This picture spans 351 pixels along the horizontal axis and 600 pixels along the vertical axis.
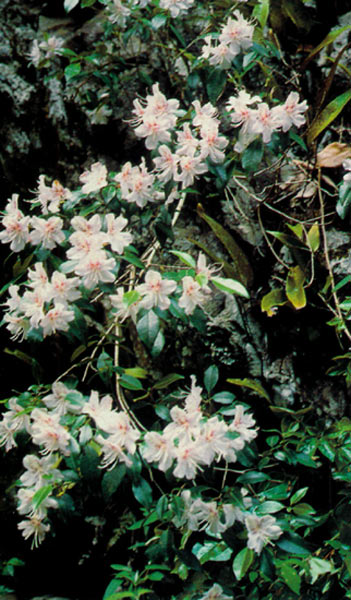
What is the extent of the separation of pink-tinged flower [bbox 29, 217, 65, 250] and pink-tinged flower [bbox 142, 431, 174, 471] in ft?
1.87

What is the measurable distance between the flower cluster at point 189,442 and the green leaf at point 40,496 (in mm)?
249

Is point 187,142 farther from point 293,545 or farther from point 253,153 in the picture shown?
point 293,545

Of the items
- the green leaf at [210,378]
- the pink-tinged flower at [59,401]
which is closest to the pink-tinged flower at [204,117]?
the green leaf at [210,378]

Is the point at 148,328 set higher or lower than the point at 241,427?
higher

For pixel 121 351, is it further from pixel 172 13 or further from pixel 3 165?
pixel 172 13

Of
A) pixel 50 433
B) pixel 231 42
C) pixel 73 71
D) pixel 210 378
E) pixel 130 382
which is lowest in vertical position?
pixel 210 378

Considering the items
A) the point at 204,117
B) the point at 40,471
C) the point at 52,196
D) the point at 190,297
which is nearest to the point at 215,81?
the point at 204,117

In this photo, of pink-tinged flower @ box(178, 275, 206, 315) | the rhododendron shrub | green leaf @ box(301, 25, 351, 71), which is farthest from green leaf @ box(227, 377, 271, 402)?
green leaf @ box(301, 25, 351, 71)

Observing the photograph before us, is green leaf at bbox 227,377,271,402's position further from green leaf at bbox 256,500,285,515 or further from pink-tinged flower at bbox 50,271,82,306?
pink-tinged flower at bbox 50,271,82,306

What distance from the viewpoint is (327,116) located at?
1791 mm

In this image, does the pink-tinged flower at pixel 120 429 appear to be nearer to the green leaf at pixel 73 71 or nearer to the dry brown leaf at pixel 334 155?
the dry brown leaf at pixel 334 155

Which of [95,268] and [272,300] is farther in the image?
[272,300]

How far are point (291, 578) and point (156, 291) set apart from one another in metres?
0.73

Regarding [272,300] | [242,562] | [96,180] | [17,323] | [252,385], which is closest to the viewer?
[242,562]
